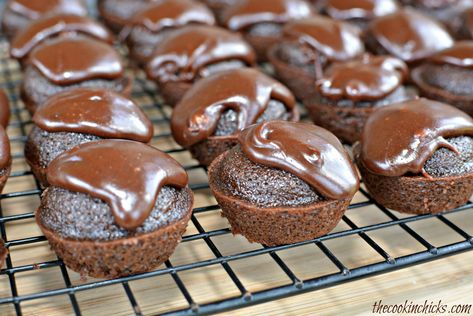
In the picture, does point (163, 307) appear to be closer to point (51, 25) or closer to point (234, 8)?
point (51, 25)

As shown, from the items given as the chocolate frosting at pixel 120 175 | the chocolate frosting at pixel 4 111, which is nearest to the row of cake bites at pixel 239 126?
the chocolate frosting at pixel 120 175

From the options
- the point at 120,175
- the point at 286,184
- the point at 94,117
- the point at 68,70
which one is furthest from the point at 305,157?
the point at 68,70

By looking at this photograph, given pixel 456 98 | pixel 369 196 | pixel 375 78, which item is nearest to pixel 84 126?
pixel 369 196

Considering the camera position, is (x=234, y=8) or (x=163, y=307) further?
(x=234, y=8)

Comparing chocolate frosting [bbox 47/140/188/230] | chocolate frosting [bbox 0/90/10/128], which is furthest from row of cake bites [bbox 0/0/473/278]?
chocolate frosting [bbox 0/90/10/128]

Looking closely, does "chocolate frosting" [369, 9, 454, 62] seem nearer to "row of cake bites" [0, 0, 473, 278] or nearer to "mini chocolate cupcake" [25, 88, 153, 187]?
"row of cake bites" [0, 0, 473, 278]

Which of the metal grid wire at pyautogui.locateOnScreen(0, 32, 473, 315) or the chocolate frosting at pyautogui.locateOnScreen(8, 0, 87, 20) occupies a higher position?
the chocolate frosting at pyautogui.locateOnScreen(8, 0, 87, 20)

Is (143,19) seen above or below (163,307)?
above
